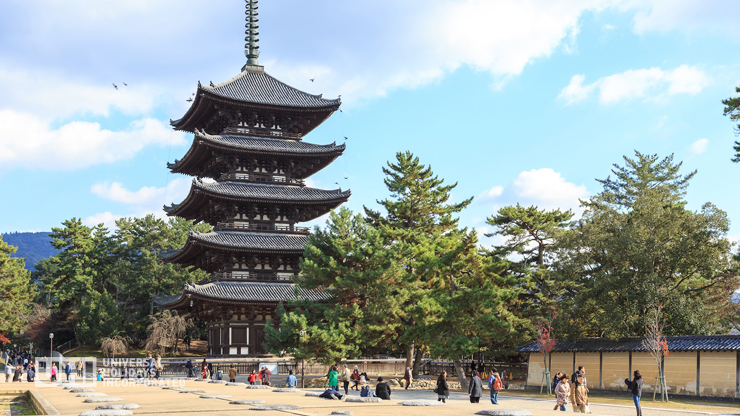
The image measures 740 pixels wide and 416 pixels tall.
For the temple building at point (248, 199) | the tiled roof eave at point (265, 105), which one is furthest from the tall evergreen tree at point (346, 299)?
the tiled roof eave at point (265, 105)

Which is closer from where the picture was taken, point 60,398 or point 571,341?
point 60,398

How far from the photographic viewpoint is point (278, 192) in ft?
167

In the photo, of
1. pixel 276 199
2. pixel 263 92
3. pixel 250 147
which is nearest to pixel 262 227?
pixel 276 199

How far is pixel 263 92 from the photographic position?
5491cm

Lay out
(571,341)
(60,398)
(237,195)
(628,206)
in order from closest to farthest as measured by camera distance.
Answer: (60,398), (571,341), (237,195), (628,206)

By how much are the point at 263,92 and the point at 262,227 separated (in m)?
11.4

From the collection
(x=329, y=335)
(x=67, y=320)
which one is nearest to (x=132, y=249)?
(x=67, y=320)

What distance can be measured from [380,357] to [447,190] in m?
13.8

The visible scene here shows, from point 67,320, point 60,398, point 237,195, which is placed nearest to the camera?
point 60,398

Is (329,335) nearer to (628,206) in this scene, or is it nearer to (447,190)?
(447,190)

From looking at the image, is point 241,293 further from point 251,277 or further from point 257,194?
point 257,194

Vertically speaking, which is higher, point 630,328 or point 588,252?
point 588,252

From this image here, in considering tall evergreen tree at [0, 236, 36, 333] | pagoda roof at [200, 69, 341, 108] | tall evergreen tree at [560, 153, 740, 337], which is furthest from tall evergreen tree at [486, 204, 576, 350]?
tall evergreen tree at [0, 236, 36, 333]

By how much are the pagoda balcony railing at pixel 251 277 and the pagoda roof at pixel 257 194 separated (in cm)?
531
